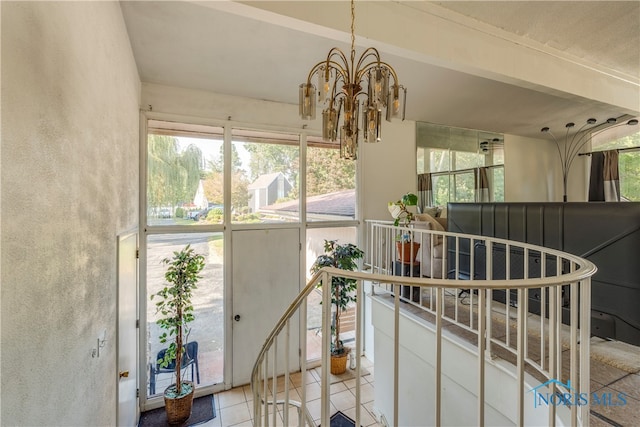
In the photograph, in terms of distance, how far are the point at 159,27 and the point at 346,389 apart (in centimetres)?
429

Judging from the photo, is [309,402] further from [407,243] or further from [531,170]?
[531,170]

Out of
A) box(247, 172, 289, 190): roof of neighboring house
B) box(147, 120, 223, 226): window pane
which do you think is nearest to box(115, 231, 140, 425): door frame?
box(147, 120, 223, 226): window pane

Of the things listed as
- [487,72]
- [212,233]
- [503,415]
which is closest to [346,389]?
[503,415]

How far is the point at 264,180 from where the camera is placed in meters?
3.80

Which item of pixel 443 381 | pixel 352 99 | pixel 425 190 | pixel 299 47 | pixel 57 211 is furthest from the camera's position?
pixel 425 190

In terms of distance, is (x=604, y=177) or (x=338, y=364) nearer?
(x=338, y=364)

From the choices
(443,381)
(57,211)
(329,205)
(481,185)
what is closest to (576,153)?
(481,185)

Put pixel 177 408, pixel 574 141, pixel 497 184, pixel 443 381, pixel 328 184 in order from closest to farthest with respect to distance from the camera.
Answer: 1. pixel 443 381
2. pixel 177 408
3. pixel 328 184
4. pixel 497 184
5. pixel 574 141

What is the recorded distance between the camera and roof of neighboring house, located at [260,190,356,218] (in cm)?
393

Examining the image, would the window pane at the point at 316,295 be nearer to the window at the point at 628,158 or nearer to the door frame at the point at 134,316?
the door frame at the point at 134,316

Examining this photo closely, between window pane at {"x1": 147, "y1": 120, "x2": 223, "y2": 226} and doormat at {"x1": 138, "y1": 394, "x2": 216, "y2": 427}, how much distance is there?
2.11 m

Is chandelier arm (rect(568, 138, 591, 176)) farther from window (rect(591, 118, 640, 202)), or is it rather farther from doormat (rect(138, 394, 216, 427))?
doormat (rect(138, 394, 216, 427))

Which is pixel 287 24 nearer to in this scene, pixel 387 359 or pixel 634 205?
pixel 634 205

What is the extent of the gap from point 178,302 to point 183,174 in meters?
1.46
